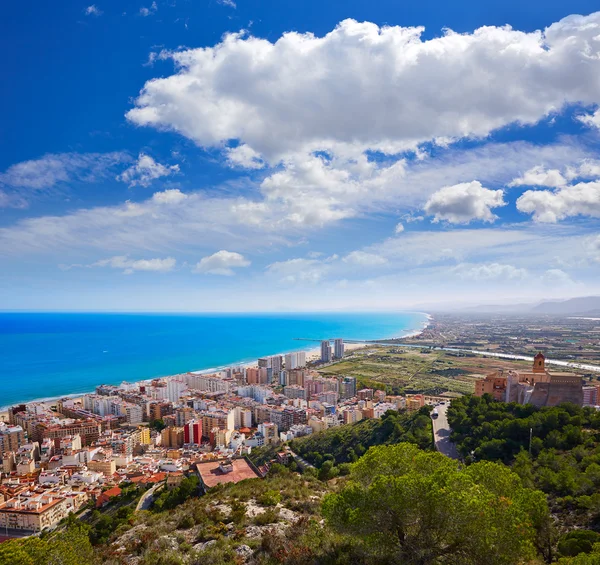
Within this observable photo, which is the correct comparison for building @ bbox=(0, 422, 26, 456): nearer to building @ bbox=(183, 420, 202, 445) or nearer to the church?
building @ bbox=(183, 420, 202, 445)

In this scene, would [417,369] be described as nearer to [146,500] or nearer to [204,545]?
[146,500]

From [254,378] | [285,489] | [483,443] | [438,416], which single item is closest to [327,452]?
[438,416]

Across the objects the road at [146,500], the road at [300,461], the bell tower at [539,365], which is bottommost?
the road at [300,461]

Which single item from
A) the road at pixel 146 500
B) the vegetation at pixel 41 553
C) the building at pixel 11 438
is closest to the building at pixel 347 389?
the road at pixel 146 500

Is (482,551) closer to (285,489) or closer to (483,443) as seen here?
(285,489)

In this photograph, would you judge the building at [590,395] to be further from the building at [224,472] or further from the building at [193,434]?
the building at [193,434]
